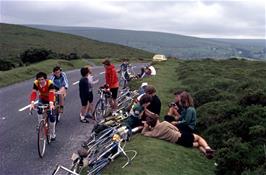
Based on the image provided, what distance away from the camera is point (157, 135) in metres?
13.9

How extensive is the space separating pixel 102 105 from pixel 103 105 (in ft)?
0.19

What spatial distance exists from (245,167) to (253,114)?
3112 mm

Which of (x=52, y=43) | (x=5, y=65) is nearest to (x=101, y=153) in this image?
(x=5, y=65)

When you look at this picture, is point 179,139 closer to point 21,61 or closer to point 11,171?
point 11,171

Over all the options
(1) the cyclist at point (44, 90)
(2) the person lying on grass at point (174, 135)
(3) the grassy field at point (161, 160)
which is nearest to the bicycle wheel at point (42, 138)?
(1) the cyclist at point (44, 90)

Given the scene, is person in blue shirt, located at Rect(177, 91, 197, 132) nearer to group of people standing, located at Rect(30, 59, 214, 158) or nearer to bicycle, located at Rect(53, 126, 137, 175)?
group of people standing, located at Rect(30, 59, 214, 158)

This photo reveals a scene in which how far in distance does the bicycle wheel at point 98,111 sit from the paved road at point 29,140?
1.09ft

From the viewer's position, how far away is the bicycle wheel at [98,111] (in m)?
17.4

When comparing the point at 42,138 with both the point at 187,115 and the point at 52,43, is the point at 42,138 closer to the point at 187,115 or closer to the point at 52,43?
the point at 187,115

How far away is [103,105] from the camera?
17625mm

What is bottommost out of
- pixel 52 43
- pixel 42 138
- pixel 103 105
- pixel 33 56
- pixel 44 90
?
pixel 52 43

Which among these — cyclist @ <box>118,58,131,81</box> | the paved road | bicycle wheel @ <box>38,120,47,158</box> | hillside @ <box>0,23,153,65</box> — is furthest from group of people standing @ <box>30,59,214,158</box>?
hillside @ <box>0,23,153,65</box>

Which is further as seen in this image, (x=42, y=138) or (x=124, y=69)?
(x=124, y=69)

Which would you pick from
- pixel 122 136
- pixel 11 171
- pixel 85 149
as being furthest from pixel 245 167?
pixel 11 171
